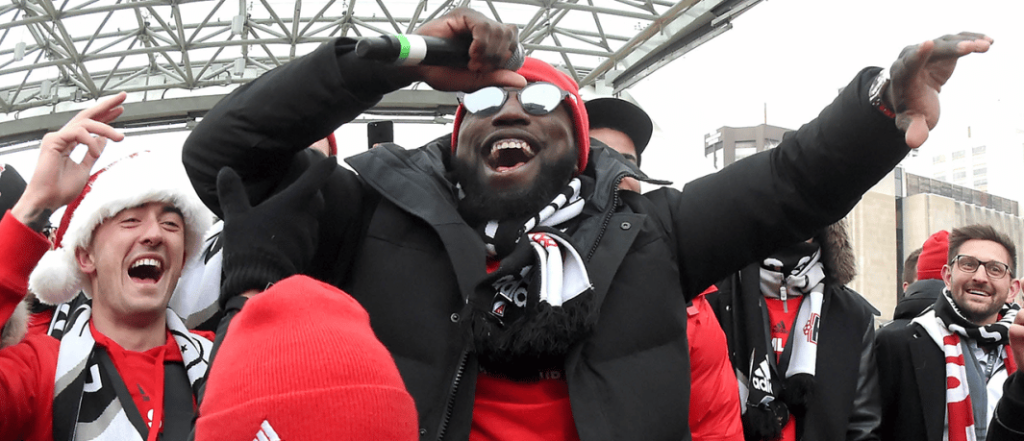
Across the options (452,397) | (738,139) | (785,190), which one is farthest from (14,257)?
(738,139)

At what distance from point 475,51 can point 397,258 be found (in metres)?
0.46

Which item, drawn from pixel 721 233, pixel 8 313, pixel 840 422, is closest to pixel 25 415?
pixel 8 313

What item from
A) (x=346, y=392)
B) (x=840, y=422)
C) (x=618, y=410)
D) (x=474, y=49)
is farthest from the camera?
(x=840, y=422)

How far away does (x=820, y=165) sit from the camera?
1662 mm

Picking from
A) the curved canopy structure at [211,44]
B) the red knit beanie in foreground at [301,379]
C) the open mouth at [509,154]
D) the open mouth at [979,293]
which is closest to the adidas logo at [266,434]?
the red knit beanie in foreground at [301,379]

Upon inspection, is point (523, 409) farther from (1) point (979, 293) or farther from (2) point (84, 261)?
(1) point (979, 293)

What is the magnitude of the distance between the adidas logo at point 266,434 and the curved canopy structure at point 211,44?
10.4 m

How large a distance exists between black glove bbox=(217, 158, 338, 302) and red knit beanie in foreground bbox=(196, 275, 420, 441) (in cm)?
31

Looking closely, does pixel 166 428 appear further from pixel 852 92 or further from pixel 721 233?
pixel 852 92

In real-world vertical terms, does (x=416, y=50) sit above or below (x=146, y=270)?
above

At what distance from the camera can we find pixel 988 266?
11.8 ft

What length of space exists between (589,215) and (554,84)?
1.19 ft

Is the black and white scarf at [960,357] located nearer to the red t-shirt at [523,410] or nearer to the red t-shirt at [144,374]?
the red t-shirt at [523,410]

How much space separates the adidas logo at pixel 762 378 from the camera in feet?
9.95
